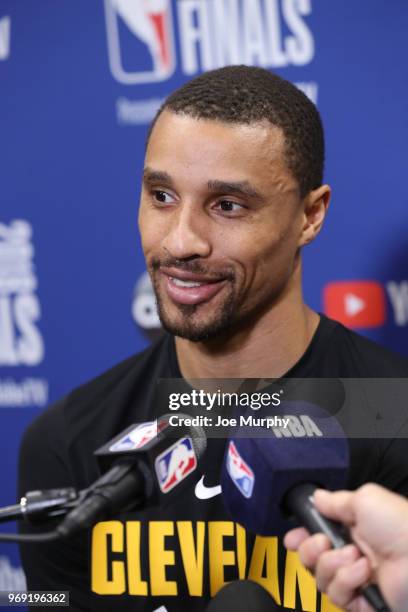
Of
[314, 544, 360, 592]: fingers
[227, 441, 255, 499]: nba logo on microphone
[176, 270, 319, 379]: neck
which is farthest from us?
[176, 270, 319, 379]: neck

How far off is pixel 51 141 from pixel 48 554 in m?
0.87

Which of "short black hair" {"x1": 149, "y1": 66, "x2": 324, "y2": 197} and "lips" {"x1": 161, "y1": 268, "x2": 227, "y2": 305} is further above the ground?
"short black hair" {"x1": 149, "y1": 66, "x2": 324, "y2": 197}

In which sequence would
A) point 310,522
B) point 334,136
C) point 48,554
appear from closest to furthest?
point 310,522 → point 48,554 → point 334,136

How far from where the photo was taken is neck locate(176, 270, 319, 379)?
1151 mm

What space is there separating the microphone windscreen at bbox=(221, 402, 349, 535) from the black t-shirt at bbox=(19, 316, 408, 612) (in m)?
0.30

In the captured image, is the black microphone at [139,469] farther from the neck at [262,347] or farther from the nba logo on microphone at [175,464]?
the neck at [262,347]

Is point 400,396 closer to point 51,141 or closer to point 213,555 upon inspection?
point 213,555

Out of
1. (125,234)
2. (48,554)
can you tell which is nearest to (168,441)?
(48,554)

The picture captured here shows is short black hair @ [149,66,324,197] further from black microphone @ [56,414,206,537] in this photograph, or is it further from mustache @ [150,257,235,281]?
black microphone @ [56,414,206,537]

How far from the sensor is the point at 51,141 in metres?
1.74

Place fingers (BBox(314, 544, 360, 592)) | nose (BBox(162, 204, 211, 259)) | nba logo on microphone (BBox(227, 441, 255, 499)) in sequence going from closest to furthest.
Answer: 1. fingers (BBox(314, 544, 360, 592))
2. nba logo on microphone (BBox(227, 441, 255, 499))
3. nose (BBox(162, 204, 211, 259))

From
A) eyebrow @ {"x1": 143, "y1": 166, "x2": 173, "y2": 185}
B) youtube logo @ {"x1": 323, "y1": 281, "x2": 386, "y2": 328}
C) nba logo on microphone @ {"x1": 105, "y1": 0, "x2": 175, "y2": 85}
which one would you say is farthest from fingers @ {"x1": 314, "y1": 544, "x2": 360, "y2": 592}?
nba logo on microphone @ {"x1": 105, "y1": 0, "x2": 175, "y2": 85}

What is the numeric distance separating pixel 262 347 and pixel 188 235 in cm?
21

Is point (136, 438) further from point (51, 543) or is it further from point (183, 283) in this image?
point (51, 543)
